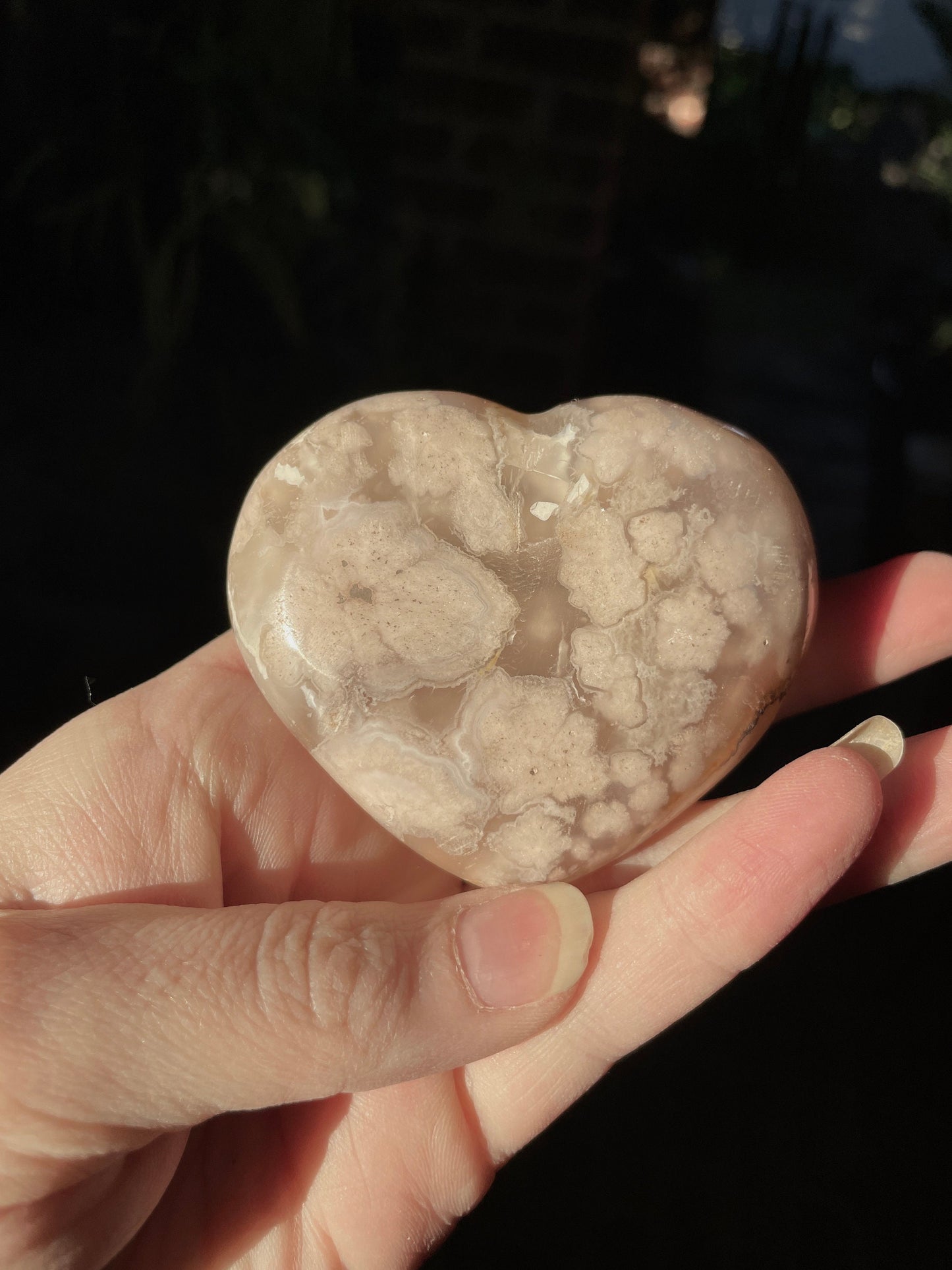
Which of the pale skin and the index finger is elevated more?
the index finger

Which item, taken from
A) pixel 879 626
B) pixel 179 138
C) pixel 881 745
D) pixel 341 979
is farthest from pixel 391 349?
pixel 341 979

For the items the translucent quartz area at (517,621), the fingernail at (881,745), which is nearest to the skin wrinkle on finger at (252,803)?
the translucent quartz area at (517,621)

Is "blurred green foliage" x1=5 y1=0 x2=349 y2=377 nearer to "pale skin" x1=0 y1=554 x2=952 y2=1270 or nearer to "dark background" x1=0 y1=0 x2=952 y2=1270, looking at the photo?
"dark background" x1=0 y1=0 x2=952 y2=1270

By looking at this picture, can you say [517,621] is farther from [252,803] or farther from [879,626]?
[879,626]

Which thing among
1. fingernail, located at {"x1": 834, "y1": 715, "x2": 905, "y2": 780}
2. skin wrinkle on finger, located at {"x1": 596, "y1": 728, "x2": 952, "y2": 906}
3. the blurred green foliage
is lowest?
skin wrinkle on finger, located at {"x1": 596, "y1": 728, "x2": 952, "y2": 906}

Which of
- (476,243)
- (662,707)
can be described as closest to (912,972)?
(662,707)

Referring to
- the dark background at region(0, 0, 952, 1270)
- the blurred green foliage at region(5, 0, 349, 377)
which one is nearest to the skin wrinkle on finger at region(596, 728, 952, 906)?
the dark background at region(0, 0, 952, 1270)
